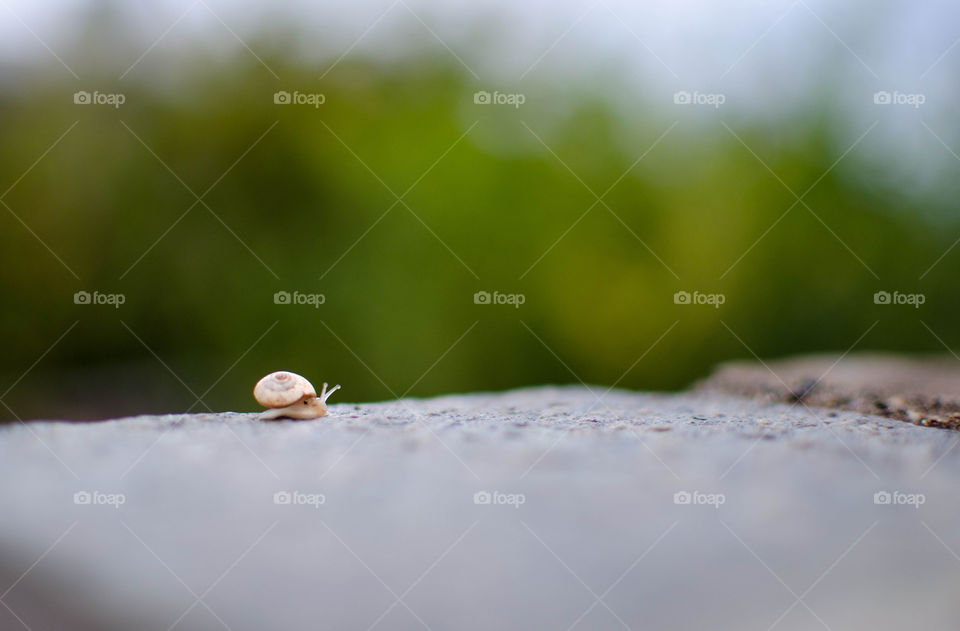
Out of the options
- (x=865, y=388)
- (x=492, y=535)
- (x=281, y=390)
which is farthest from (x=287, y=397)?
(x=865, y=388)

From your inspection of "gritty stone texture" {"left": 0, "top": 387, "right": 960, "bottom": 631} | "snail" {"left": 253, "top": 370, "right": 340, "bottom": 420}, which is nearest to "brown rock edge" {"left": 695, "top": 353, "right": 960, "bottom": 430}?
"gritty stone texture" {"left": 0, "top": 387, "right": 960, "bottom": 631}

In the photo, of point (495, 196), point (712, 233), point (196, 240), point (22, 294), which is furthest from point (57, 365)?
point (712, 233)

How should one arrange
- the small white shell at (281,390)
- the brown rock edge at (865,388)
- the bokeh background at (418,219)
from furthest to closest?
the bokeh background at (418,219) → the brown rock edge at (865,388) → the small white shell at (281,390)

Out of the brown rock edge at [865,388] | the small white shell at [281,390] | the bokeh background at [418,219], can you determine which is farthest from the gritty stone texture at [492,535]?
the bokeh background at [418,219]

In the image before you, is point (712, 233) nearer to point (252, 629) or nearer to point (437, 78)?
point (437, 78)

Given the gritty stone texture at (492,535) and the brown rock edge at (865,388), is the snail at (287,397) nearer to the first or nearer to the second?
the gritty stone texture at (492,535)

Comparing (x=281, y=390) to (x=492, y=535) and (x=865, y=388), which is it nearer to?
(x=492, y=535)

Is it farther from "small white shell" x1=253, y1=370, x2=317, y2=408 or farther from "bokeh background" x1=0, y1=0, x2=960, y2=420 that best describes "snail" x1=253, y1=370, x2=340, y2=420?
"bokeh background" x1=0, y1=0, x2=960, y2=420
